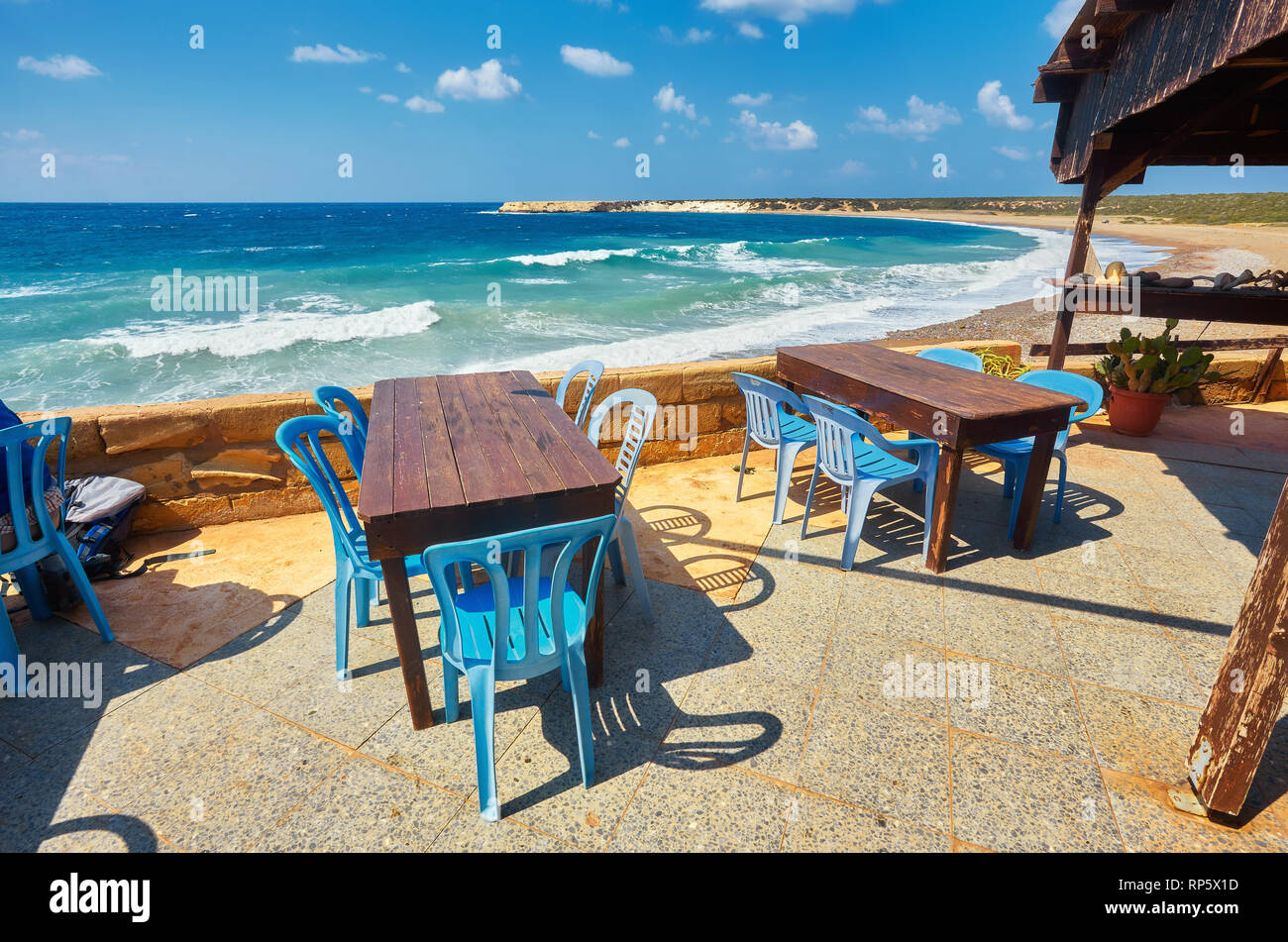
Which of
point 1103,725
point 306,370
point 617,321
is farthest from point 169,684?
point 617,321

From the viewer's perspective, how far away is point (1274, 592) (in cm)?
160

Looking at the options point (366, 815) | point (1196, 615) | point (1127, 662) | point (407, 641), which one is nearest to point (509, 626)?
point (407, 641)

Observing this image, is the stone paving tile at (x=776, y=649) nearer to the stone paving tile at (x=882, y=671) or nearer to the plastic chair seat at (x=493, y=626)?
the stone paving tile at (x=882, y=671)

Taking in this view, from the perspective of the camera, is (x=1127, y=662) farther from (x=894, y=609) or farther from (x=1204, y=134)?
(x=1204, y=134)

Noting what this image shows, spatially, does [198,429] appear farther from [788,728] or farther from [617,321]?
[617,321]

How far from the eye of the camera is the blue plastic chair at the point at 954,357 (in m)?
4.34

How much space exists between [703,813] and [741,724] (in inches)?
15.4

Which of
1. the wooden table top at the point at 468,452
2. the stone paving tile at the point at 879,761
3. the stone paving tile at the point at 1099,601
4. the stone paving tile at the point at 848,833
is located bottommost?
the stone paving tile at the point at 848,833

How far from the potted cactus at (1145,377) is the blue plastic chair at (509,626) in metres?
5.01

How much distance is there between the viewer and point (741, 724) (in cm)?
213

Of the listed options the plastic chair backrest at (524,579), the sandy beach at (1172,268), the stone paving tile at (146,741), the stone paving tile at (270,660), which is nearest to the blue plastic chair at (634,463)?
the plastic chair backrest at (524,579)

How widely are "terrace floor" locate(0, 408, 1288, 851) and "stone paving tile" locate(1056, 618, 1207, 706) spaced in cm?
1

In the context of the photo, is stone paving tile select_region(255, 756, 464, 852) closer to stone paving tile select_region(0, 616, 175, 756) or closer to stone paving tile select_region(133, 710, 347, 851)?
stone paving tile select_region(133, 710, 347, 851)
